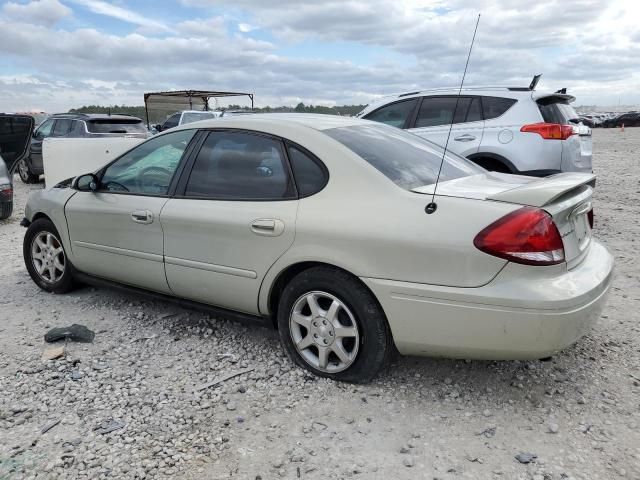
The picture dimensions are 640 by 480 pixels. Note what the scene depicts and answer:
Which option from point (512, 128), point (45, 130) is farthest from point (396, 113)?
point (45, 130)

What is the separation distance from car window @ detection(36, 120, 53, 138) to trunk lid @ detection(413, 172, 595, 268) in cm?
1290

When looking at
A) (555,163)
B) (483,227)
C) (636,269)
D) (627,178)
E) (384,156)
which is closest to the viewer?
(483,227)

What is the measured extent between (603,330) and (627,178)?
10046 mm

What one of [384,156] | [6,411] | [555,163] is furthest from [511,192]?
[555,163]

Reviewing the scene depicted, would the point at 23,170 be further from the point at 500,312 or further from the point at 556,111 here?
the point at 500,312

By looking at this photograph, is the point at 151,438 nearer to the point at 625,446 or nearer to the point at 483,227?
the point at 483,227

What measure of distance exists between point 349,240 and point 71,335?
2200 mm

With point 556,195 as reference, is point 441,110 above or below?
above

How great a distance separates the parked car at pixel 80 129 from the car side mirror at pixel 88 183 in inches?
333

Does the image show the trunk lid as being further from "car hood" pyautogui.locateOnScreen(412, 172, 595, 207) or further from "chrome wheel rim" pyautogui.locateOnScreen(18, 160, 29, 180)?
"chrome wheel rim" pyautogui.locateOnScreen(18, 160, 29, 180)

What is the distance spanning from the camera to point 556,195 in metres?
2.70

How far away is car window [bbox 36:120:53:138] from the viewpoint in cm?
1357

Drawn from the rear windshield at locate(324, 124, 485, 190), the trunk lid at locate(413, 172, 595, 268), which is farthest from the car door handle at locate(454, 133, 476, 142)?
the trunk lid at locate(413, 172, 595, 268)

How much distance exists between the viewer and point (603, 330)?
12.4 feet
